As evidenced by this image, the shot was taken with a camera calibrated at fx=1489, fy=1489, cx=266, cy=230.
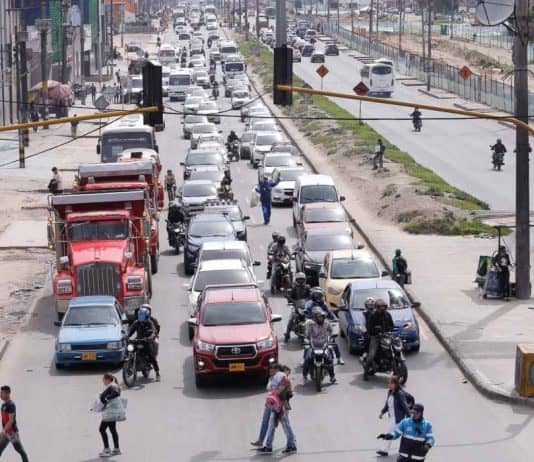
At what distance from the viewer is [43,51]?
8369 cm

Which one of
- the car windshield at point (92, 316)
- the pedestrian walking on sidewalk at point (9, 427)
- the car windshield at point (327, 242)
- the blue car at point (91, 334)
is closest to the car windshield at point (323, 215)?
the car windshield at point (327, 242)

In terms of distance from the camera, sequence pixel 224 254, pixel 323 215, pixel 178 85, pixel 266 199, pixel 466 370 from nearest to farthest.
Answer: pixel 466 370 → pixel 224 254 → pixel 323 215 → pixel 266 199 → pixel 178 85

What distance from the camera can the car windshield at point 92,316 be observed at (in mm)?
29547

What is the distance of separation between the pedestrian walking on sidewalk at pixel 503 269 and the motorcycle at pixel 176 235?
11940 millimetres

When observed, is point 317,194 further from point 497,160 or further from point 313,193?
point 497,160

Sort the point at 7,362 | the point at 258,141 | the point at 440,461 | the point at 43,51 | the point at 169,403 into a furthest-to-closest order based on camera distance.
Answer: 1. the point at 43,51
2. the point at 258,141
3. the point at 7,362
4. the point at 169,403
5. the point at 440,461

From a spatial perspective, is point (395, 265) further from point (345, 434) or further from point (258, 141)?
point (258, 141)

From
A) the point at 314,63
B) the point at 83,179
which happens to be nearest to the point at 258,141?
the point at 83,179

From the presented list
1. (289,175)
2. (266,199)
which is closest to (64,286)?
(266,199)

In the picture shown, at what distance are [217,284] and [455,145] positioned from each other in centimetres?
4625

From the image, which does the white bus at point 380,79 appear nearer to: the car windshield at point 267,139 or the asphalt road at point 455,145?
the asphalt road at point 455,145

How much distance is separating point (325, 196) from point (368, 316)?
2021 cm

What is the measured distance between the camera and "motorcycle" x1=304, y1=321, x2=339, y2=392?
88.4 ft

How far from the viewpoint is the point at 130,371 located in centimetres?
2780
